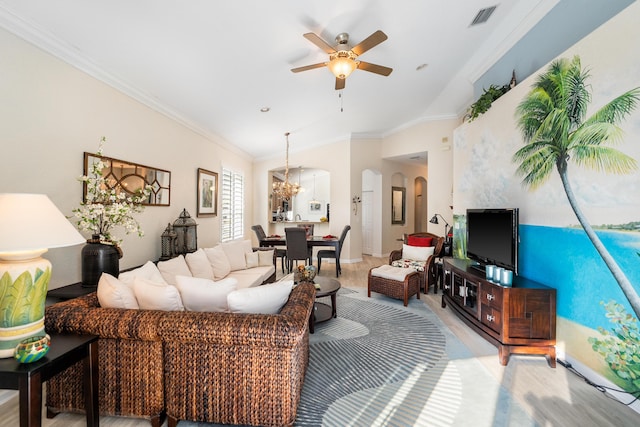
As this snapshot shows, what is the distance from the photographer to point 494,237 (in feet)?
10.1

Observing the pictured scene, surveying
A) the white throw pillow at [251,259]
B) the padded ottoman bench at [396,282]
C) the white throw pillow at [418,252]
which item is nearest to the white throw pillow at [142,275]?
the white throw pillow at [251,259]

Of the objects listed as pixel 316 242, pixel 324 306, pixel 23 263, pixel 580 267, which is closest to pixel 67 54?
pixel 23 263

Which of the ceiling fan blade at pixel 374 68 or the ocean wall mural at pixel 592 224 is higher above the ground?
the ceiling fan blade at pixel 374 68

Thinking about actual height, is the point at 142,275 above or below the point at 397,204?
below

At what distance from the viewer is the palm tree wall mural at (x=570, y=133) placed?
2.00 metres

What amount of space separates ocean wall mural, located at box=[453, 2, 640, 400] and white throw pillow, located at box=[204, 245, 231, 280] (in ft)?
12.0

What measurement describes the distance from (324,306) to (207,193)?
3258mm

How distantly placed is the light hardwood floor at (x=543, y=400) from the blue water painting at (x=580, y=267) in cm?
49

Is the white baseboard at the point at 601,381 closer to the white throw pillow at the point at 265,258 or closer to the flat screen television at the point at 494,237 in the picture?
the flat screen television at the point at 494,237

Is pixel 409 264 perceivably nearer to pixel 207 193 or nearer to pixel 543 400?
pixel 543 400

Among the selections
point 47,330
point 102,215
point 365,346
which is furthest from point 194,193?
point 365,346

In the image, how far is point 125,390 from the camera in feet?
5.61

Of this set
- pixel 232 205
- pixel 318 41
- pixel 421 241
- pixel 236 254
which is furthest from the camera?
pixel 232 205

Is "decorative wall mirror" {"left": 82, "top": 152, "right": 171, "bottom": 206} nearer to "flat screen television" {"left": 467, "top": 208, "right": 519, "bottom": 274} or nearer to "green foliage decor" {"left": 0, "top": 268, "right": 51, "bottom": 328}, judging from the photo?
"green foliage decor" {"left": 0, "top": 268, "right": 51, "bottom": 328}
